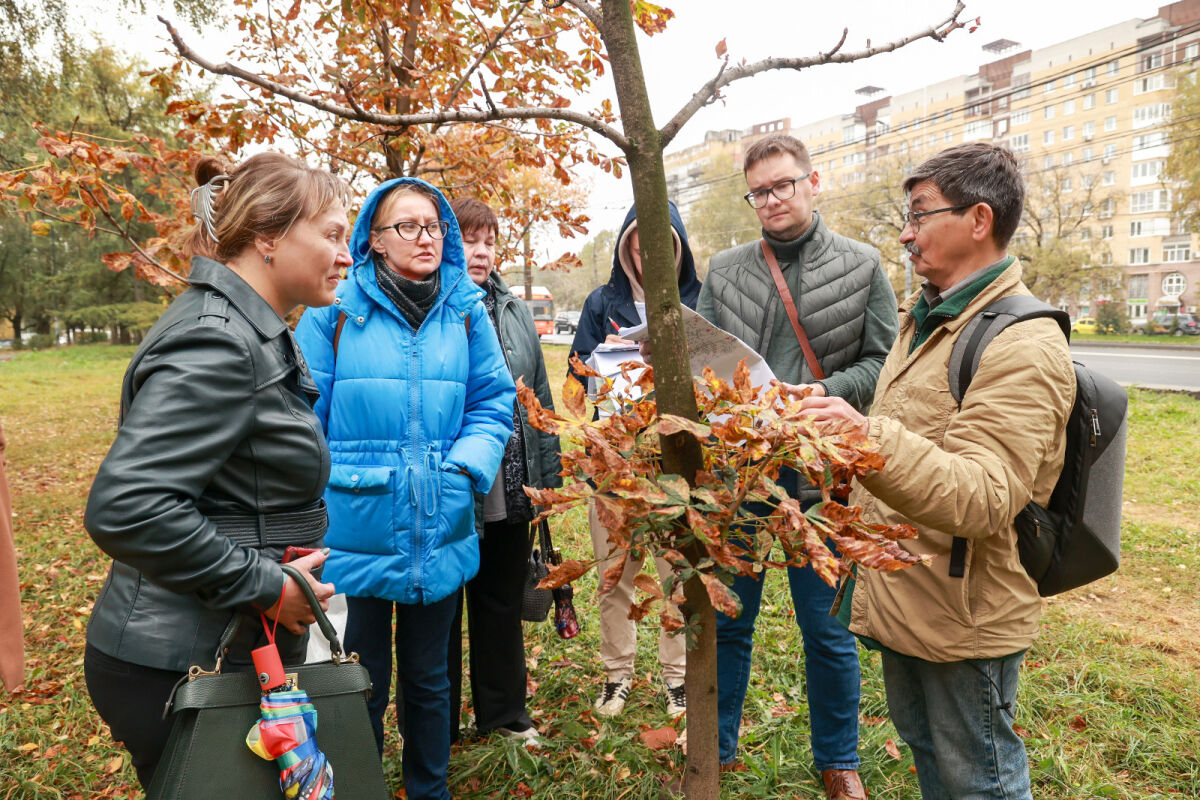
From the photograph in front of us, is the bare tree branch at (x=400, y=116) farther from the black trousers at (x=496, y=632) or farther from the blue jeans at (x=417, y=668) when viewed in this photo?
the black trousers at (x=496, y=632)

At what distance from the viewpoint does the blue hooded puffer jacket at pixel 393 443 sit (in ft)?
7.41

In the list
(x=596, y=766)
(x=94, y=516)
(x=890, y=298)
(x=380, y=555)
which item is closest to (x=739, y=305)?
(x=890, y=298)

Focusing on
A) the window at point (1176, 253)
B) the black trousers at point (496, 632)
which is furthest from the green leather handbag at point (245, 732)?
the window at point (1176, 253)

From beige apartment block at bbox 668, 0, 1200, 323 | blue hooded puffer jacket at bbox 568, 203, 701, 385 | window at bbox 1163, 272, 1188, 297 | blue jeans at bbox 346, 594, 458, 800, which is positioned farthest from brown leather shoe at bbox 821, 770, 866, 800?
window at bbox 1163, 272, 1188, 297

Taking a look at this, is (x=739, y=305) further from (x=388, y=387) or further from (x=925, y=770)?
(x=925, y=770)

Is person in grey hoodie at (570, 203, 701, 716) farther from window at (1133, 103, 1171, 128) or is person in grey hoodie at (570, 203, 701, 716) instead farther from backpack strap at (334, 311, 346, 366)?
window at (1133, 103, 1171, 128)

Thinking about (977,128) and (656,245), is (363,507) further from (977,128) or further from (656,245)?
(977,128)

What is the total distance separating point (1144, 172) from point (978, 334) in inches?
2310

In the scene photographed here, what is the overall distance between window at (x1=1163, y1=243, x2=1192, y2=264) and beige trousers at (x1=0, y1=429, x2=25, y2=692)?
56.9 meters

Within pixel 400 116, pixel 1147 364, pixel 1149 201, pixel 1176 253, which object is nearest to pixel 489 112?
pixel 400 116

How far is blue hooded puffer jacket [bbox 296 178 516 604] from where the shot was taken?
7.41 ft

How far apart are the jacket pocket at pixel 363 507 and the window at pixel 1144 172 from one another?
192 ft

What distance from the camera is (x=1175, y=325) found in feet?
103

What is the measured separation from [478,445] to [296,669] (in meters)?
1.05
